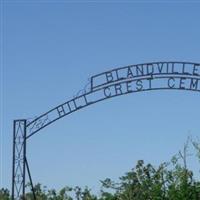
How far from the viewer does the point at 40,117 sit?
60.1 ft

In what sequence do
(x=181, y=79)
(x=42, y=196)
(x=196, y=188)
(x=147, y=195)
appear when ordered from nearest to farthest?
(x=181, y=79) < (x=196, y=188) < (x=147, y=195) < (x=42, y=196)

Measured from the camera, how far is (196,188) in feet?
86.0

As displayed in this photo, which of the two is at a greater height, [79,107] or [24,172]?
[79,107]

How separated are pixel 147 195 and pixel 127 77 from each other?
36.2 feet

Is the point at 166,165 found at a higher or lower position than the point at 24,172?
higher

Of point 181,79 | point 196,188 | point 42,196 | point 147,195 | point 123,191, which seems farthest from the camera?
point 42,196

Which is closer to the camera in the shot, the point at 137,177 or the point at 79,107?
the point at 79,107

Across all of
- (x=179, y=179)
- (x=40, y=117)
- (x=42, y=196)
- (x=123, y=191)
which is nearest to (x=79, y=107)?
(x=40, y=117)

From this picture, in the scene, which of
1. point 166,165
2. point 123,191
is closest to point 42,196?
point 123,191

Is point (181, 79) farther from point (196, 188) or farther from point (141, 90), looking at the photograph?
point (196, 188)

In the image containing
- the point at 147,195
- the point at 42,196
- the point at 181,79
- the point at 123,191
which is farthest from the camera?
the point at 42,196

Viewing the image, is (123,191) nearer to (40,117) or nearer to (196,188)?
(196,188)

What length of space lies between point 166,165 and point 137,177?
3190mm

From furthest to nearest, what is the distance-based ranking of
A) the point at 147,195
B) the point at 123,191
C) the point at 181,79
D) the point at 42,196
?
the point at 42,196 → the point at 123,191 → the point at 147,195 → the point at 181,79
